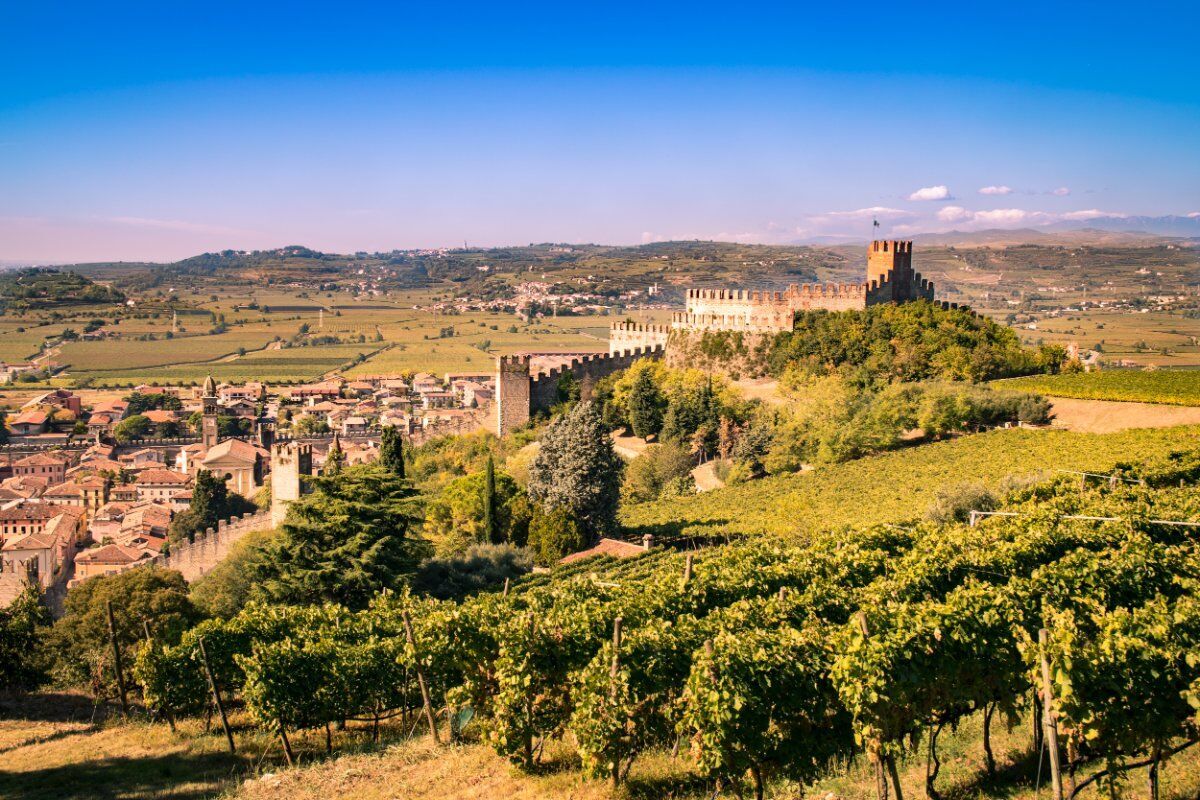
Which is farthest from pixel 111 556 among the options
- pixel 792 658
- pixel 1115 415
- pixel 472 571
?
pixel 792 658

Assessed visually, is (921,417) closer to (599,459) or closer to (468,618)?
(599,459)

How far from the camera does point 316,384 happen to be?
326 ft

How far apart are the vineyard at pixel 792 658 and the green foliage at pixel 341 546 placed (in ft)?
9.13

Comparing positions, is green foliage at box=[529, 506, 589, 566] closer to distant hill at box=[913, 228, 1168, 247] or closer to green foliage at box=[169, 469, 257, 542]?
green foliage at box=[169, 469, 257, 542]

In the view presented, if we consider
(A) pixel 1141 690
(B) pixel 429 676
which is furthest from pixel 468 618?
(A) pixel 1141 690

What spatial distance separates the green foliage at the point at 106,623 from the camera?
1684cm

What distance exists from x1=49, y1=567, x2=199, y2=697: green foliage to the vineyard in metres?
4.17

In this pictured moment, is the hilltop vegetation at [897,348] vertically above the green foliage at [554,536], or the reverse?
the hilltop vegetation at [897,348]

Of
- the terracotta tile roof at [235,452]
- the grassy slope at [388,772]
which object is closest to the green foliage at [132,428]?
the terracotta tile roof at [235,452]

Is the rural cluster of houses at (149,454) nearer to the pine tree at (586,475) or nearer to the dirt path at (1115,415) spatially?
the pine tree at (586,475)

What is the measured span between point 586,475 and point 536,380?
1590 centimetres

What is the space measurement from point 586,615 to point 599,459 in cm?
1394

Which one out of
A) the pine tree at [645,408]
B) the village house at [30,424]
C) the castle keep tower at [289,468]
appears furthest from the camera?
the village house at [30,424]

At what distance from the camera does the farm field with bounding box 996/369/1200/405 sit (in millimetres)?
27594
